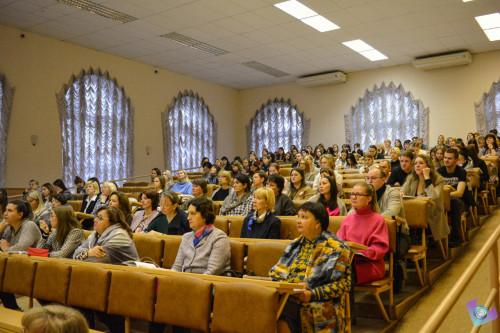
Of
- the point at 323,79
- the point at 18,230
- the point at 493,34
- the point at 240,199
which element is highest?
the point at 493,34

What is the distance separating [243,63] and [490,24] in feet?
20.4

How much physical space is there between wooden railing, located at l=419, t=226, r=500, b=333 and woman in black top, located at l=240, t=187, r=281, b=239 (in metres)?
1.86

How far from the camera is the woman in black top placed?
139 inches

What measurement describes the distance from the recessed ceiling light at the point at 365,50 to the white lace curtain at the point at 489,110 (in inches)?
116

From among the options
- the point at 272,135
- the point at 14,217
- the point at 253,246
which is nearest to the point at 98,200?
the point at 14,217

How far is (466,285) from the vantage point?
1.35m

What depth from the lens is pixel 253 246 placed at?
2951 millimetres

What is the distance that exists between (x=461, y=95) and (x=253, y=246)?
11.1m

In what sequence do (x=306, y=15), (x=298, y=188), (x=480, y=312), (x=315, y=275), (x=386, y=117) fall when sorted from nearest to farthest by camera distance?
(x=480, y=312) → (x=315, y=275) → (x=298, y=188) → (x=306, y=15) → (x=386, y=117)

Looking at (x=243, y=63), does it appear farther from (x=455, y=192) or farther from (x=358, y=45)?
(x=455, y=192)

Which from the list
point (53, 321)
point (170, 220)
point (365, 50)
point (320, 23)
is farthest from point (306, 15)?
point (53, 321)

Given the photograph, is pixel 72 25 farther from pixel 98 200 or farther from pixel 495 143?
pixel 495 143

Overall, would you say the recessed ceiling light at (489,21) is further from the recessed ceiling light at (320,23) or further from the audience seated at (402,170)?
the audience seated at (402,170)

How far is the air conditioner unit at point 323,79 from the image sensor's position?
13132mm
